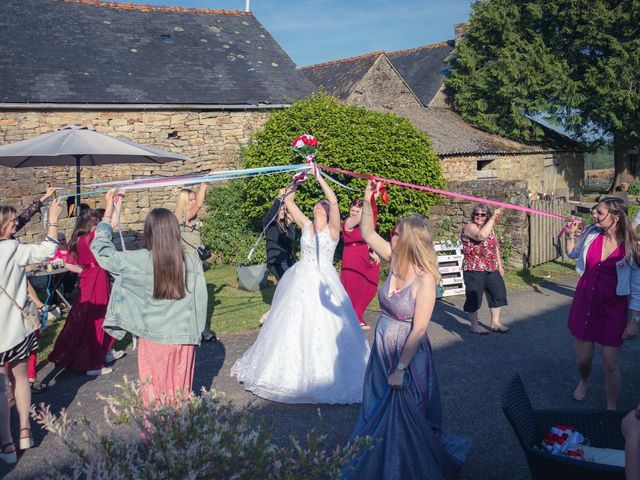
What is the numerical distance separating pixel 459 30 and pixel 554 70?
17.6 feet

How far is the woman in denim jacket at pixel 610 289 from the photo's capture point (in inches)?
202

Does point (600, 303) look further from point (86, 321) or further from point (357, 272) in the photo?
point (86, 321)

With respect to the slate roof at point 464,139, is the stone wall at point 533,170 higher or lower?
lower

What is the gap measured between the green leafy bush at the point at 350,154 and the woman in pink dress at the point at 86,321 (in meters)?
6.09

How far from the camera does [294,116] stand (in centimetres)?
1348

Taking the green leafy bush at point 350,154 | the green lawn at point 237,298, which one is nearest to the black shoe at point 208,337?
the green lawn at point 237,298

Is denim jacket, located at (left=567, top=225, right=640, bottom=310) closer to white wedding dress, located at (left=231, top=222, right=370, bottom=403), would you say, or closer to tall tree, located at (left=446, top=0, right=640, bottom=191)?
white wedding dress, located at (left=231, top=222, right=370, bottom=403)

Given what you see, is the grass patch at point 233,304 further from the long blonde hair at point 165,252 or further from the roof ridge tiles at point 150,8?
the roof ridge tiles at point 150,8

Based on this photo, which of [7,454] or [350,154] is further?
[350,154]

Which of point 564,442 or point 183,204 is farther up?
point 183,204

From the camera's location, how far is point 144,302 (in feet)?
14.7

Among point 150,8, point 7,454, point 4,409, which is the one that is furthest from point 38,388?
point 150,8

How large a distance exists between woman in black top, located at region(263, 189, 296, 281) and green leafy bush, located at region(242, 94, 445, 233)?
2.82m

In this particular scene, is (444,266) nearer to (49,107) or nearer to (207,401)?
(207,401)
